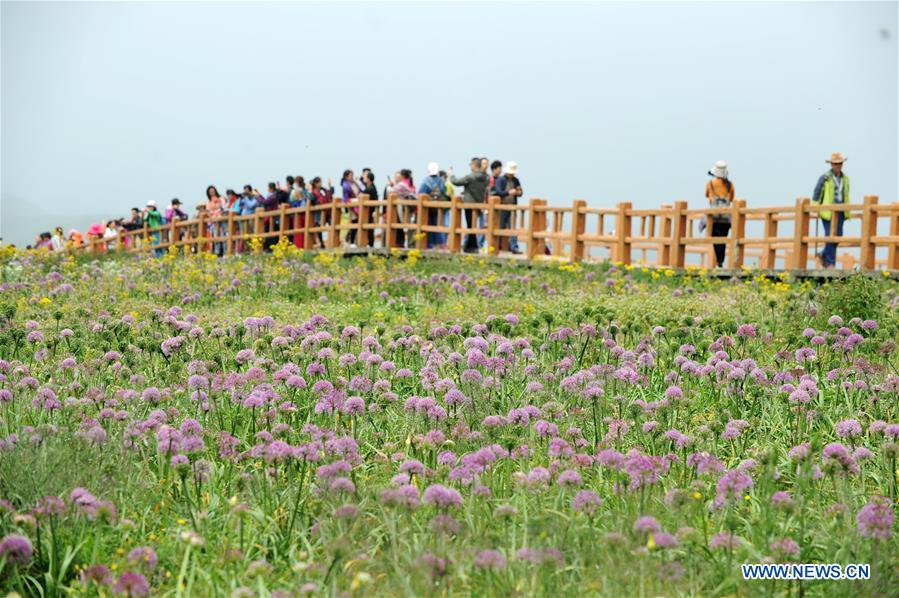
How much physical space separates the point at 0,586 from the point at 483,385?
320 cm

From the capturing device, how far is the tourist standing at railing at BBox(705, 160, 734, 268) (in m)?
20.0

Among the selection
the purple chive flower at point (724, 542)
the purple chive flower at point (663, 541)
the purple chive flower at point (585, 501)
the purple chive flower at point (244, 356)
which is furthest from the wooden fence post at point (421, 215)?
the purple chive flower at point (663, 541)

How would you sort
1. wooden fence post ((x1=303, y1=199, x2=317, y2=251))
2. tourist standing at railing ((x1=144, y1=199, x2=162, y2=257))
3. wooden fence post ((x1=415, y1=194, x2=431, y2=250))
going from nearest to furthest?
1. wooden fence post ((x1=415, y1=194, x2=431, y2=250))
2. wooden fence post ((x1=303, y1=199, x2=317, y2=251))
3. tourist standing at railing ((x1=144, y1=199, x2=162, y2=257))

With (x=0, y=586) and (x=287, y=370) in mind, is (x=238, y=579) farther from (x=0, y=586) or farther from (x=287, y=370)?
(x=287, y=370)

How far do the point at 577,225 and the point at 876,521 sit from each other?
1786 cm

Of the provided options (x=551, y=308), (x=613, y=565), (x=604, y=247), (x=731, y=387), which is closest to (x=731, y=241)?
(x=604, y=247)

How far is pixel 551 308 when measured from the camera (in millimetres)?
12062

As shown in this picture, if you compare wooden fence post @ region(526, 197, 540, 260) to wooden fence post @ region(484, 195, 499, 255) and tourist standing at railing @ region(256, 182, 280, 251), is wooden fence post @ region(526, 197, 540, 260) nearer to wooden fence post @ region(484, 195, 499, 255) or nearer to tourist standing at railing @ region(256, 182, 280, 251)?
wooden fence post @ region(484, 195, 499, 255)

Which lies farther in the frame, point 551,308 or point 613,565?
point 551,308

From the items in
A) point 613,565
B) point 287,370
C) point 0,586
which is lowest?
point 0,586

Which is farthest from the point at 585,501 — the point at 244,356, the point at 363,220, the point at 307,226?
the point at 307,226

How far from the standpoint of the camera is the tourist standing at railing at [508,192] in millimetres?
23328

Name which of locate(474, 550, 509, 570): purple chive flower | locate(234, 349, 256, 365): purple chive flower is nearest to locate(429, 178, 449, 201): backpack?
locate(234, 349, 256, 365): purple chive flower

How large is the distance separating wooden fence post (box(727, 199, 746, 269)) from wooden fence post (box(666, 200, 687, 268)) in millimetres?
1073
